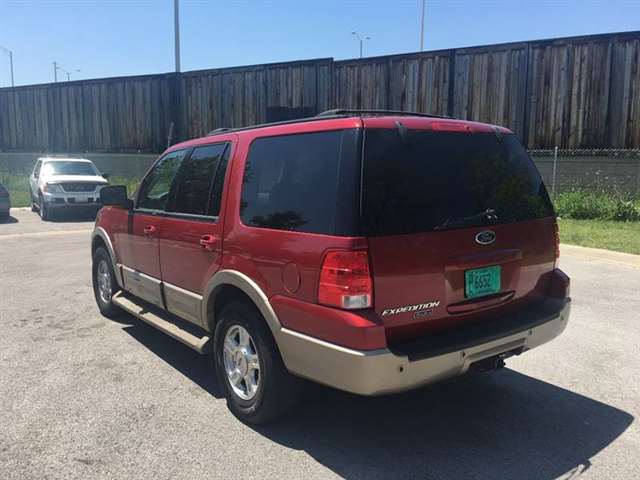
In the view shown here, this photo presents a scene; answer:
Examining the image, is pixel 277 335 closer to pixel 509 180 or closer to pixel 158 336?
pixel 509 180

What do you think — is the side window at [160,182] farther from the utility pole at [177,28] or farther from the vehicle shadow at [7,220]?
the utility pole at [177,28]

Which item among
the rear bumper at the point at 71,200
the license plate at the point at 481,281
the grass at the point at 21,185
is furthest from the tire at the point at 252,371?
the grass at the point at 21,185

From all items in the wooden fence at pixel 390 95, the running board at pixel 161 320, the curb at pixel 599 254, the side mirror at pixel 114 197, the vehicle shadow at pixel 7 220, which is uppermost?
the wooden fence at pixel 390 95

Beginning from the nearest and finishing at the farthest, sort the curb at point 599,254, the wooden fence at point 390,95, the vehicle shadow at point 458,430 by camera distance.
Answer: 1. the vehicle shadow at point 458,430
2. the curb at point 599,254
3. the wooden fence at point 390,95

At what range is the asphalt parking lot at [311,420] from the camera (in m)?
3.17

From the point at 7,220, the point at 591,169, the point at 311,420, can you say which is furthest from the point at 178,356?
the point at 591,169

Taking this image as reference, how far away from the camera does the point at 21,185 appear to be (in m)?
26.1

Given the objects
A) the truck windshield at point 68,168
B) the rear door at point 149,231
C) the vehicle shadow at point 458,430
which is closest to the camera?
the vehicle shadow at point 458,430

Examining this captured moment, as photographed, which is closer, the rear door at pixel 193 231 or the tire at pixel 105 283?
the rear door at pixel 193 231

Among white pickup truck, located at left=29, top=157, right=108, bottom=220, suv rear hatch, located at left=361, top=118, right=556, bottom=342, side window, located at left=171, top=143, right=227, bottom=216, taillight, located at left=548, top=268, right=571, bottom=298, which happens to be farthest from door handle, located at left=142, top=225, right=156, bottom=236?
white pickup truck, located at left=29, top=157, right=108, bottom=220

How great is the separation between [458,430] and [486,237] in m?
1.26

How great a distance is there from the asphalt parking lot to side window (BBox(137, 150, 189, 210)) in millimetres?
1379

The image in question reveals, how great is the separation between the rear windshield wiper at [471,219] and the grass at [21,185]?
19.9m

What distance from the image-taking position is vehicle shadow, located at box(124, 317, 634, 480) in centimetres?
316
